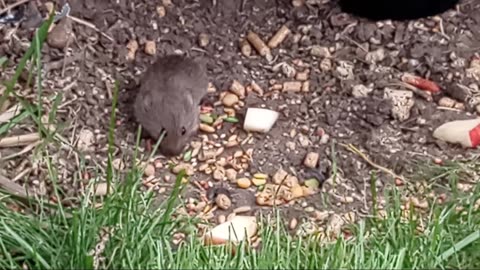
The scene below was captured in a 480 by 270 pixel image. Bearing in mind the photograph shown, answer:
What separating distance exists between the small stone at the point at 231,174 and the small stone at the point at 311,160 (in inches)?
11.1

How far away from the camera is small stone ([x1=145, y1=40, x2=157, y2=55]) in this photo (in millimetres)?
5402

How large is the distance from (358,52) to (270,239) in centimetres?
163

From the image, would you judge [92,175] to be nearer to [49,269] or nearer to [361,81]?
[49,269]

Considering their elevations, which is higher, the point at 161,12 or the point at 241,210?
the point at 161,12

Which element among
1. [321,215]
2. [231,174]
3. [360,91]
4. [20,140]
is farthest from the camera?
[360,91]

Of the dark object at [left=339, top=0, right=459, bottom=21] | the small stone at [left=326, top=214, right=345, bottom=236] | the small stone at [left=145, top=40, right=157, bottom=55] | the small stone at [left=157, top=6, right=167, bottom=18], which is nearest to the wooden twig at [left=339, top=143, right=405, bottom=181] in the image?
the small stone at [left=326, top=214, right=345, bottom=236]

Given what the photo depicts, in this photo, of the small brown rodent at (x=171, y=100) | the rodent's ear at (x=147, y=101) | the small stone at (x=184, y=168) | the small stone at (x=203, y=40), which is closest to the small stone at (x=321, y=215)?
the small stone at (x=184, y=168)

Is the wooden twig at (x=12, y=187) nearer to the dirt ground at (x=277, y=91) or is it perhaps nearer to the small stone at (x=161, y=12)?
the dirt ground at (x=277, y=91)

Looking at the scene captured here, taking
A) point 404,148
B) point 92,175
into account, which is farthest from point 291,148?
point 92,175

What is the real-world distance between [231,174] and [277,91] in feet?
1.80

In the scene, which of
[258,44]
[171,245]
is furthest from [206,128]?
[171,245]

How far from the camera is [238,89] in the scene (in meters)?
5.29

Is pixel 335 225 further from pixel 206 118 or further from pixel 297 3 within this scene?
pixel 297 3

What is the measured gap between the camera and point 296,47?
5.45m
